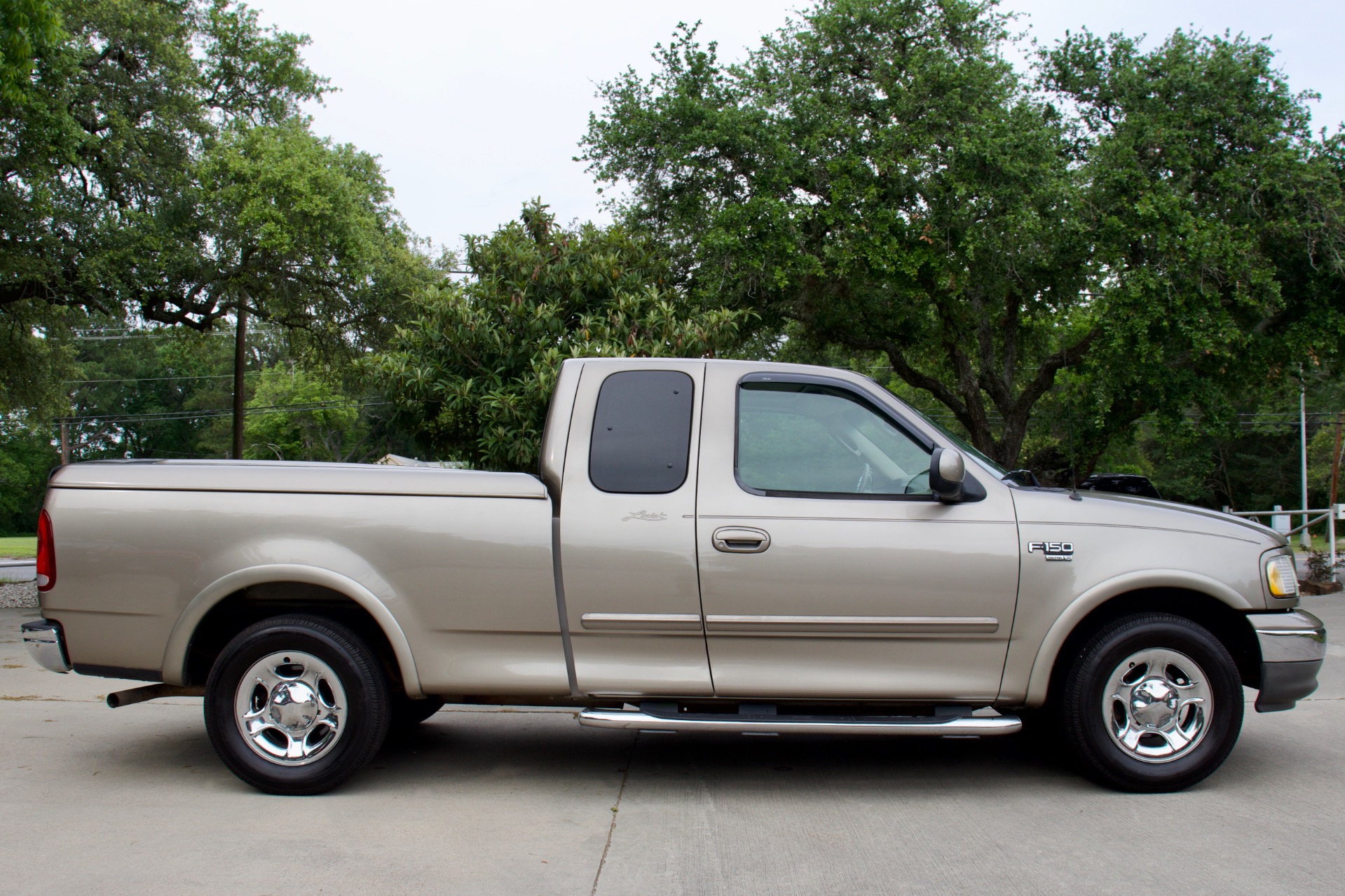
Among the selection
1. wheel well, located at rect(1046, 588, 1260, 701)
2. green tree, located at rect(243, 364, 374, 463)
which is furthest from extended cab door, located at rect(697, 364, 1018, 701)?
green tree, located at rect(243, 364, 374, 463)

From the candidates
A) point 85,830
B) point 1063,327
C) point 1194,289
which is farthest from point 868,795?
point 1063,327

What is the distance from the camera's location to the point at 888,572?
4.57 metres

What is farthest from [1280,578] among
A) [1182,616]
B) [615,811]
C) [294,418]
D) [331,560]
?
[294,418]

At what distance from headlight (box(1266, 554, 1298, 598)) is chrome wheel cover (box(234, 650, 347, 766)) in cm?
424

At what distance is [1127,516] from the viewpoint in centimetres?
473

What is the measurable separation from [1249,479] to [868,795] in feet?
223

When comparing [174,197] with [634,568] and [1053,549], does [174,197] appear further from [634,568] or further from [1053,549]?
[1053,549]

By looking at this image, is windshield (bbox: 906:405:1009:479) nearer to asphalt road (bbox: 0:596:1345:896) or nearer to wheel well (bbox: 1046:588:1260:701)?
wheel well (bbox: 1046:588:1260:701)

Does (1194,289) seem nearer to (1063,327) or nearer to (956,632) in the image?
(1063,327)

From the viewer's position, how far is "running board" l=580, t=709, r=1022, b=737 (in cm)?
444

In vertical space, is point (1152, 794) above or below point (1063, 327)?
below

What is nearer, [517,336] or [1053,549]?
[1053,549]

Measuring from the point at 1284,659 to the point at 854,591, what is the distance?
6.47 feet

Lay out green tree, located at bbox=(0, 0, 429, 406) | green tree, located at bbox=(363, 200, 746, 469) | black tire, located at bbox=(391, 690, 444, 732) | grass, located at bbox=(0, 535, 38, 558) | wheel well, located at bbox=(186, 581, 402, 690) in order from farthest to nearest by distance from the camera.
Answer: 1. grass, located at bbox=(0, 535, 38, 558)
2. green tree, located at bbox=(0, 0, 429, 406)
3. green tree, located at bbox=(363, 200, 746, 469)
4. black tire, located at bbox=(391, 690, 444, 732)
5. wheel well, located at bbox=(186, 581, 402, 690)
